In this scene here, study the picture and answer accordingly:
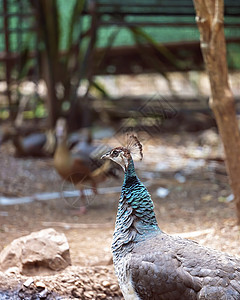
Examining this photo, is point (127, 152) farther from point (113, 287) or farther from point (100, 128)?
point (100, 128)

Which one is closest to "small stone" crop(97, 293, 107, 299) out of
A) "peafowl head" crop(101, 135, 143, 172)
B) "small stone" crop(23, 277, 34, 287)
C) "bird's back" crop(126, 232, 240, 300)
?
"small stone" crop(23, 277, 34, 287)

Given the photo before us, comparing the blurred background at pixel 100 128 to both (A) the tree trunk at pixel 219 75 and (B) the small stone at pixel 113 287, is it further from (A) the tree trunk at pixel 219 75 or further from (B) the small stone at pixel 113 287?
(A) the tree trunk at pixel 219 75

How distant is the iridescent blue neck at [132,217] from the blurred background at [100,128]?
64 cm

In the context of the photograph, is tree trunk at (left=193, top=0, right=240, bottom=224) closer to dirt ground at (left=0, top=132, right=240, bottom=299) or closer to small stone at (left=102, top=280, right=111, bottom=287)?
dirt ground at (left=0, top=132, right=240, bottom=299)

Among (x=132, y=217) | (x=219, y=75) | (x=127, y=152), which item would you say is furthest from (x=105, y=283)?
(x=219, y=75)

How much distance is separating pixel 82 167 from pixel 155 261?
2922mm

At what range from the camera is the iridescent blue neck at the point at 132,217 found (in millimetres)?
2871

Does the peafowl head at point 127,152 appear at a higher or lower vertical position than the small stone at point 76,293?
higher

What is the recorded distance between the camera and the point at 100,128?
8.08 m

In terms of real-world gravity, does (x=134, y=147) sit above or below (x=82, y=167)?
above

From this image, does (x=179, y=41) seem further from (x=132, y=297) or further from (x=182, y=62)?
(x=132, y=297)

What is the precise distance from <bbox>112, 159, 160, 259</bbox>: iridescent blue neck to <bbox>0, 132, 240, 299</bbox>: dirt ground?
0.63 meters

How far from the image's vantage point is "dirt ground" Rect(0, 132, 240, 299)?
434 cm

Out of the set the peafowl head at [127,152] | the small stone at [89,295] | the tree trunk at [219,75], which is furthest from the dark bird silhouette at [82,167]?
the peafowl head at [127,152]
